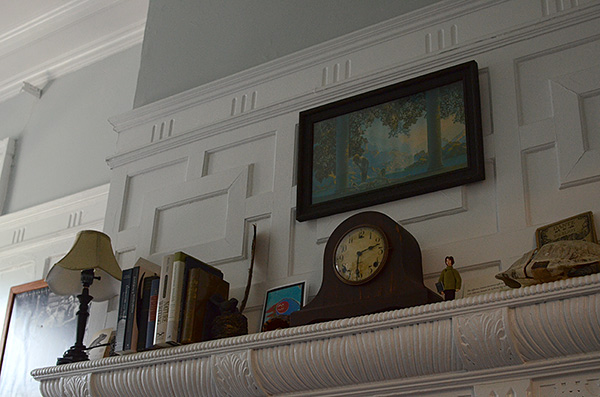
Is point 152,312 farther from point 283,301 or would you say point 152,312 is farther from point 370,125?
point 370,125

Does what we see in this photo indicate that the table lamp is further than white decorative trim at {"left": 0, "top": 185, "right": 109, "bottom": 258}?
No

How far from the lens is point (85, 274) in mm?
2525

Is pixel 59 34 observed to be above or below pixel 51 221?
above

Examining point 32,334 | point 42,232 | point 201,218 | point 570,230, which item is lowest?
point 570,230

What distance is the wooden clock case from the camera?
1.93 m

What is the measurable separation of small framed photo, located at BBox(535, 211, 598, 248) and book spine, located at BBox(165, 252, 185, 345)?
99 centimetres

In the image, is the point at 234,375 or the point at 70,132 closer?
the point at 234,375

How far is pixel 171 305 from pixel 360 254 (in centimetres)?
57

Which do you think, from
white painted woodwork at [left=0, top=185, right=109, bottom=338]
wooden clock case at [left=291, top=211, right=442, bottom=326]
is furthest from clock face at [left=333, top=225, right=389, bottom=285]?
white painted woodwork at [left=0, top=185, right=109, bottom=338]

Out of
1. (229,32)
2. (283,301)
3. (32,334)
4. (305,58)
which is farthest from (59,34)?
(283,301)

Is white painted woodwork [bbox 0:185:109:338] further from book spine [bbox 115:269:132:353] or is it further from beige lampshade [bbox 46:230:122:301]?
book spine [bbox 115:269:132:353]

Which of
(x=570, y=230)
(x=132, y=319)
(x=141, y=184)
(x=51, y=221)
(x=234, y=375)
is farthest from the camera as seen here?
(x=51, y=221)

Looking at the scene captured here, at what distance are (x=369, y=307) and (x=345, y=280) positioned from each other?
0.13 meters

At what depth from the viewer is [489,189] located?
2133 mm
